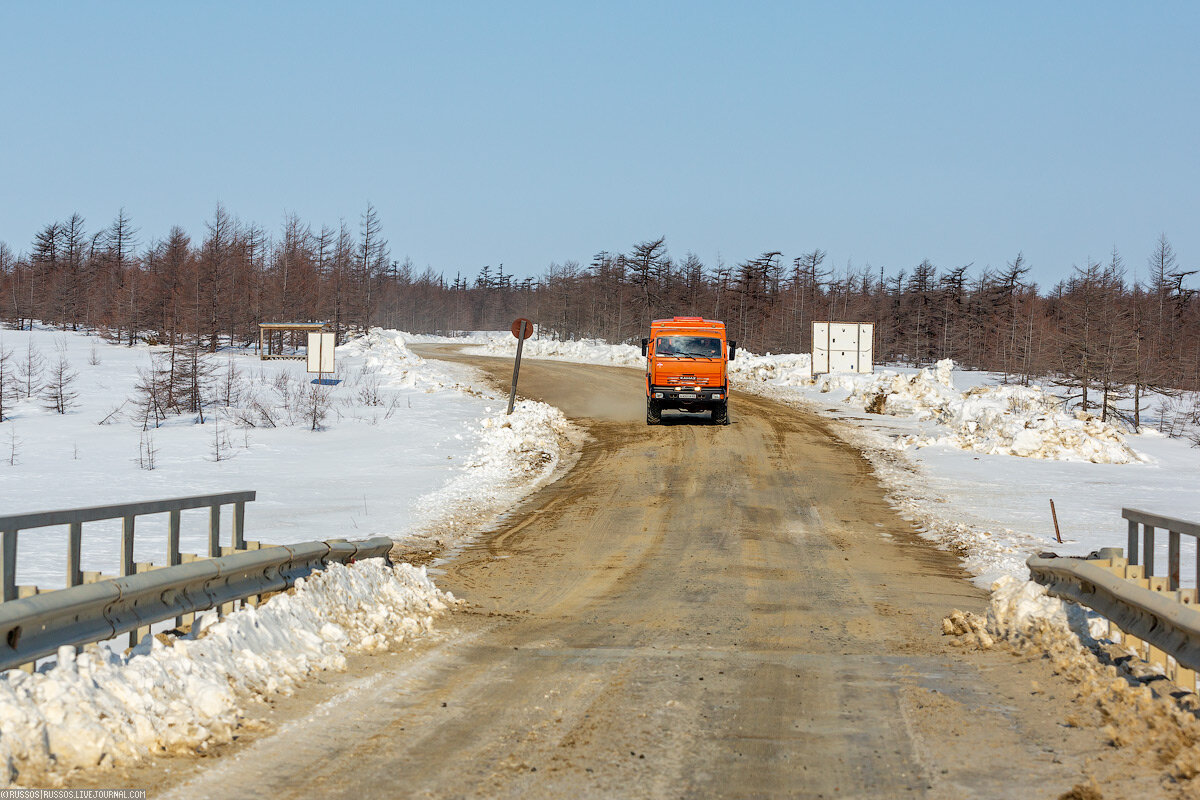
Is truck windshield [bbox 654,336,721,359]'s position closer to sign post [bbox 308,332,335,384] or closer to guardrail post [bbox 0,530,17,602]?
sign post [bbox 308,332,335,384]

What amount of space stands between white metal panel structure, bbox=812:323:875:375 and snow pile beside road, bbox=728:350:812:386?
3.20 ft

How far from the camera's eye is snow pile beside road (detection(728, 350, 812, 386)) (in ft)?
152

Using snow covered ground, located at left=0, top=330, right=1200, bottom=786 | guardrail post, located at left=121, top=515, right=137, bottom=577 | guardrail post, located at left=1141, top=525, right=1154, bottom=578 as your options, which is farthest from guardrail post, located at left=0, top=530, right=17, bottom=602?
guardrail post, located at left=1141, top=525, right=1154, bottom=578

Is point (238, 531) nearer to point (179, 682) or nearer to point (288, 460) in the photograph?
point (179, 682)

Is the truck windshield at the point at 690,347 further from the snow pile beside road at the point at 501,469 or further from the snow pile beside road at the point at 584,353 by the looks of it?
the snow pile beside road at the point at 584,353

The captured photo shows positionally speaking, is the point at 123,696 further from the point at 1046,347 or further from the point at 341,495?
the point at 1046,347

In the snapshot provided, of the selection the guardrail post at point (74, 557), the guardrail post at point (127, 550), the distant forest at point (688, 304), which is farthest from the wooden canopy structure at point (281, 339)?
the guardrail post at point (74, 557)

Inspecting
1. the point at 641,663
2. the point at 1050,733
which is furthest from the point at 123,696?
the point at 1050,733

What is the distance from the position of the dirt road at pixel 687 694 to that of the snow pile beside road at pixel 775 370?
3283 centimetres

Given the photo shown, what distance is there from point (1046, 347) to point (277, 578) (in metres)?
58.9

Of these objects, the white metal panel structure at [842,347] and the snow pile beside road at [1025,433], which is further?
the white metal panel structure at [842,347]

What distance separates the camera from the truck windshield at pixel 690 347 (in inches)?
1099

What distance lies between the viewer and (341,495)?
59.1ft

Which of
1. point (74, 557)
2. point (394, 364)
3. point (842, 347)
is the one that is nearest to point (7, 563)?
point (74, 557)
